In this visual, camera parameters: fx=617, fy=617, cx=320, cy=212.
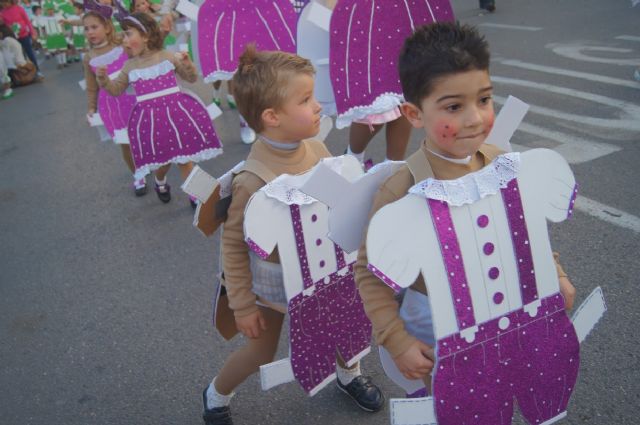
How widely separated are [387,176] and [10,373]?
2441 mm

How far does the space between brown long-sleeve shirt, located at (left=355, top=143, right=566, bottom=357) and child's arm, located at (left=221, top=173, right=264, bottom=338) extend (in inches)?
21.9

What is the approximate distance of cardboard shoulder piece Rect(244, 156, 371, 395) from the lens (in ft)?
6.10

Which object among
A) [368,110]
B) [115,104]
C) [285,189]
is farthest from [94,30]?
[285,189]

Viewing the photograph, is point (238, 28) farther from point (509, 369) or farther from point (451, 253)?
point (509, 369)

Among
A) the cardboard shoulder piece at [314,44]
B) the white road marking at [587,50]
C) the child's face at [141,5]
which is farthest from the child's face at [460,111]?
the white road marking at [587,50]

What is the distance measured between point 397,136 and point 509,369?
100 inches

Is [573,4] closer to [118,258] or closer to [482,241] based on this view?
[118,258]

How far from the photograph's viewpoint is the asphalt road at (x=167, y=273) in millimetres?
2607

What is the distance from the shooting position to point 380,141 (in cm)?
555

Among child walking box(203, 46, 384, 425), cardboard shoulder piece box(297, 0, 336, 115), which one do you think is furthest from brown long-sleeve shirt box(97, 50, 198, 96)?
child walking box(203, 46, 384, 425)

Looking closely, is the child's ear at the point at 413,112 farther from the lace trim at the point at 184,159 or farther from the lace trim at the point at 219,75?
the lace trim at the point at 184,159

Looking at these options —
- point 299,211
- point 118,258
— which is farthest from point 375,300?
point 118,258

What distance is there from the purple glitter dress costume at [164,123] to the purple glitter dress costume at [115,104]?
560 mm

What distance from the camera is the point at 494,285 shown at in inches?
57.5
